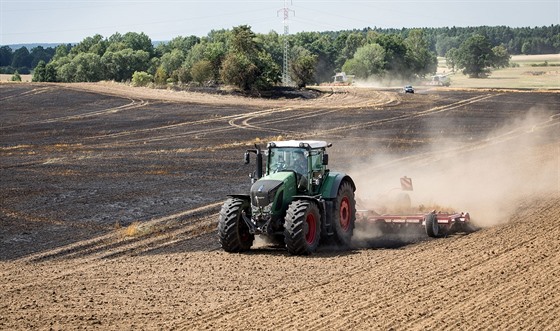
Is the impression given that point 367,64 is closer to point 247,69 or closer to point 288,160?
point 247,69

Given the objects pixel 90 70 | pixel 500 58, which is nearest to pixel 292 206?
pixel 90 70

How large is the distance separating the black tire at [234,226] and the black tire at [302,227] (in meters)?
1.21

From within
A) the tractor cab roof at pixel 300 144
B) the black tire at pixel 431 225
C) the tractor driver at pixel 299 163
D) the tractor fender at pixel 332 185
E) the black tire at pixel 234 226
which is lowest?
the black tire at pixel 431 225

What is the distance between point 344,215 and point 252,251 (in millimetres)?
2469

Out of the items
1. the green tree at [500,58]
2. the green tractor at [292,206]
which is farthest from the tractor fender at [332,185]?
the green tree at [500,58]

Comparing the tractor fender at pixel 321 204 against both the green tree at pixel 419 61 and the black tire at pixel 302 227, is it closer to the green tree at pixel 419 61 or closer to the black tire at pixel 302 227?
the black tire at pixel 302 227

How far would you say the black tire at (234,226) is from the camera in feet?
64.7

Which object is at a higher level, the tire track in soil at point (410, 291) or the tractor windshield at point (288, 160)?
the tractor windshield at point (288, 160)

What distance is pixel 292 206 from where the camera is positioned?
757 inches

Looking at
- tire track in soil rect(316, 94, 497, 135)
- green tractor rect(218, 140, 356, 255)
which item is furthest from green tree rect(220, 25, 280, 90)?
green tractor rect(218, 140, 356, 255)

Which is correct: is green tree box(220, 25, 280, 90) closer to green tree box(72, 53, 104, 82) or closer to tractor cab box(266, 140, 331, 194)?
green tree box(72, 53, 104, 82)

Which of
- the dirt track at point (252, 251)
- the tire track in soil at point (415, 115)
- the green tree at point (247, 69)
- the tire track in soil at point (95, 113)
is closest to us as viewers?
the dirt track at point (252, 251)

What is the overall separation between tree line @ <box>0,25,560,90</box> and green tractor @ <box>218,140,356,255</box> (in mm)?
67554

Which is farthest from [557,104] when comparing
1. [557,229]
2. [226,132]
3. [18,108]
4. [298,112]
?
[557,229]
